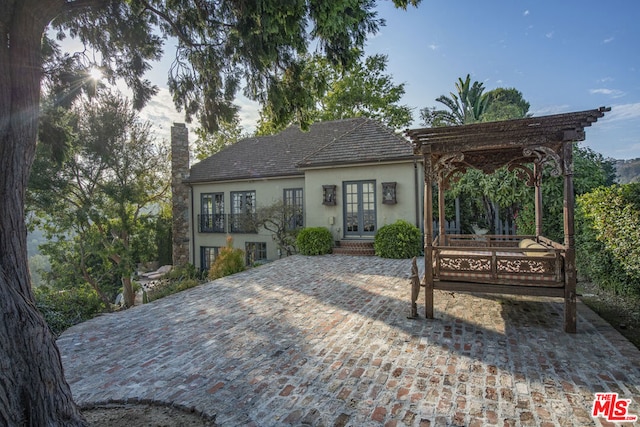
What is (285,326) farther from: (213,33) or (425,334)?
(213,33)

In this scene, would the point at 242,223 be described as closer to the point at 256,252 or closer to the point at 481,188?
the point at 256,252

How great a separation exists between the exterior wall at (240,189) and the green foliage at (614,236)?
10942mm

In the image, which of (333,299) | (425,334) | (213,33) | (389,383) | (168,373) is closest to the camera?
(389,383)

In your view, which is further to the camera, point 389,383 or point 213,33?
point 213,33

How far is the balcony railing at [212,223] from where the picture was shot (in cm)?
1733

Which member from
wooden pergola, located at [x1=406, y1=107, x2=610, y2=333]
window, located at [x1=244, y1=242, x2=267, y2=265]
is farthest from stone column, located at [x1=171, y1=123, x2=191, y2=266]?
wooden pergola, located at [x1=406, y1=107, x2=610, y2=333]

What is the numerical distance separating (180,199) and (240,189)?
3843 millimetres

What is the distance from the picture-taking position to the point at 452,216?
14711mm

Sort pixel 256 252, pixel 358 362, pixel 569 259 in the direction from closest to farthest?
pixel 358 362, pixel 569 259, pixel 256 252

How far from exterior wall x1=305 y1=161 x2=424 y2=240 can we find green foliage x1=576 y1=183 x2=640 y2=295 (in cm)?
614

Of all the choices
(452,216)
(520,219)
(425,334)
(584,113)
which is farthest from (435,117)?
(425,334)

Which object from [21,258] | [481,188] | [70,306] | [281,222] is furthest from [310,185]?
[21,258]

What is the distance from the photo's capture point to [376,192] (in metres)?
13.6

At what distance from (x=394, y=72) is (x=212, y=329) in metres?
25.1
